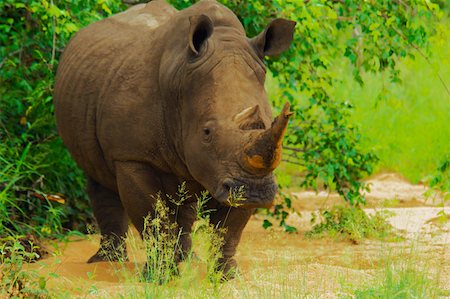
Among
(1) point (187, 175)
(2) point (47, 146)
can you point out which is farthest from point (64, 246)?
(1) point (187, 175)

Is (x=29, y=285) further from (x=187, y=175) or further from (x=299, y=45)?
(x=299, y=45)

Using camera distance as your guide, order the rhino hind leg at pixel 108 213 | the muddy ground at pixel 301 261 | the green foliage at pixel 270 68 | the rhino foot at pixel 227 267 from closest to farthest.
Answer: the muddy ground at pixel 301 261, the rhino foot at pixel 227 267, the rhino hind leg at pixel 108 213, the green foliage at pixel 270 68

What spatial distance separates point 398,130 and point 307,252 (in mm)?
6220

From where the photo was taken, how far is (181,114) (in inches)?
259

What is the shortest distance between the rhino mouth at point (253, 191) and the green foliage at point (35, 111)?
2679 millimetres

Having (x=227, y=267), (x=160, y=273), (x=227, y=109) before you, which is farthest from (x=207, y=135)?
(x=160, y=273)

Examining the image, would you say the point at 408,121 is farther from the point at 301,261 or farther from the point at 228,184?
the point at 228,184

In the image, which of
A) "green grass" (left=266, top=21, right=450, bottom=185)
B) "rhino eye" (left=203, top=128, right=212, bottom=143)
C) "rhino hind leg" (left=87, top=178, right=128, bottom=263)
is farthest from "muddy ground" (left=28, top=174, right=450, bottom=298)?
"green grass" (left=266, top=21, right=450, bottom=185)

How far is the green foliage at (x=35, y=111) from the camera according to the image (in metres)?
8.41

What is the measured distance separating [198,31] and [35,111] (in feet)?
9.30

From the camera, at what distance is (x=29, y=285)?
5465 mm

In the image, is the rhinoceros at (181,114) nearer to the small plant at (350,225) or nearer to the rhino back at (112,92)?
the rhino back at (112,92)

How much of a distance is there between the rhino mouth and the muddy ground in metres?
0.23

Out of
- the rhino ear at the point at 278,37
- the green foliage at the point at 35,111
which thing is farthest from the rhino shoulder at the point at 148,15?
the rhino ear at the point at 278,37
